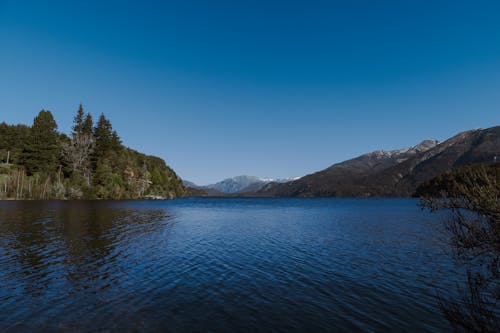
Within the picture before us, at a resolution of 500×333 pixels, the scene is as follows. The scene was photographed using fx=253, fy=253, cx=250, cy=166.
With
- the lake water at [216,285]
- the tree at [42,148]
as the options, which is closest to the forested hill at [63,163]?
the tree at [42,148]

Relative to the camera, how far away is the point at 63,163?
4451 inches

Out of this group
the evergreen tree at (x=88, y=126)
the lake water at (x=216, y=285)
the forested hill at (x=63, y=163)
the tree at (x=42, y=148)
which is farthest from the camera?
the evergreen tree at (x=88, y=126)

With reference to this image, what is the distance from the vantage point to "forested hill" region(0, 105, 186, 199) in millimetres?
95875

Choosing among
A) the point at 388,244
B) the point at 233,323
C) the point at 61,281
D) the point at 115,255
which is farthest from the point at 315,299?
the point at 388,244

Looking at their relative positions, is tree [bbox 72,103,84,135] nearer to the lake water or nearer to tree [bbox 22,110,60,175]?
tree [bbox 22,110,60,175]

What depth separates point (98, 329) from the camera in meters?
9.70

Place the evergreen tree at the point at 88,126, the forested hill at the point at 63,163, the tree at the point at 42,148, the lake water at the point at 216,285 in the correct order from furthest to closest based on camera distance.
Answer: the evergreen tree at the point at 88,126, the tree at the point at 42,148, the forested hill at the point at 63,163, the lake water at the point at 216,285

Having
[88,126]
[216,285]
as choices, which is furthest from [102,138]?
[216,285]

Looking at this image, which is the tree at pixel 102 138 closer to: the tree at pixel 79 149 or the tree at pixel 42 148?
the tree at pixel 79 149

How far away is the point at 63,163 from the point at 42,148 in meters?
12.0

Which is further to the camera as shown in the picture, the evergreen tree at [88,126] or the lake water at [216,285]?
the evergreen tree at [88,126]

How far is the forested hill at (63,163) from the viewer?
3775 inches

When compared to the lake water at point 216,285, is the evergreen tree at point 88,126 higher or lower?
higher

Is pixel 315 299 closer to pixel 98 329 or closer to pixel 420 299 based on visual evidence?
pixel 420 299
